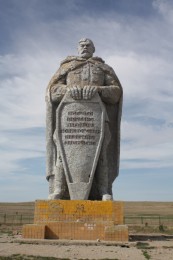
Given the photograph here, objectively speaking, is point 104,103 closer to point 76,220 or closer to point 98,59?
point 98,59

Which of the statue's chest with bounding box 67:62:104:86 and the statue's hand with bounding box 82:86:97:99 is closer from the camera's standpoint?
the statue's hand with bounding box 82:86:97:99

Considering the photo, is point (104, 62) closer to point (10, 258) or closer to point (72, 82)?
point (72, 82)

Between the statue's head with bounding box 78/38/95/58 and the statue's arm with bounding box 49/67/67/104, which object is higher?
the statue's head with bounding box 78/38/95/58

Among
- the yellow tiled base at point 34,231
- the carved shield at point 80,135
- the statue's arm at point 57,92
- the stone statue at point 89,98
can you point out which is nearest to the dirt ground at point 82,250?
the yellow tiled base at point 34,231

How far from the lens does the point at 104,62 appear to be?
13.1 meters

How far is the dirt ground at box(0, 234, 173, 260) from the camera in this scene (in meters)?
8.04

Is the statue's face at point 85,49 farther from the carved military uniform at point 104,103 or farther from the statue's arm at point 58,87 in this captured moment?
the statue's arm at point 58,87

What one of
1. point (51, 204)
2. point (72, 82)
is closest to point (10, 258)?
point (51, 204)

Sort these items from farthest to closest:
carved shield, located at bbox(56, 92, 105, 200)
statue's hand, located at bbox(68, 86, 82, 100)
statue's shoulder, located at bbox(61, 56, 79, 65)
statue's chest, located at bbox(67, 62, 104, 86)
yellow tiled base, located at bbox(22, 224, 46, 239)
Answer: statue's shoulder, located at bbox(61, 56, 79, 65) → statue's chest, located at bbox(67, 62, 104, 86) → statue's hand, located at bbox(68, 86, 82, 100) → carved shield, located at bbox(56, 92, 105, 200) → yellow tiled base, located at bbox(22, 224, 46, 239)

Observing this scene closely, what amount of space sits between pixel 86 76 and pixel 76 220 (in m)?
4.26

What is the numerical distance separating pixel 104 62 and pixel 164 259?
23.1 feet

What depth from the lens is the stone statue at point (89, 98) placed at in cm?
1206

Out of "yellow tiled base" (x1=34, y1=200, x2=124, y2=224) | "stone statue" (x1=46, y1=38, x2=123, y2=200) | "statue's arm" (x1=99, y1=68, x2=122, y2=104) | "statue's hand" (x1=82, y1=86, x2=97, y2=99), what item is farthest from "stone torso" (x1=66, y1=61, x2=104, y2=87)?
"yellow tiled base" (x1=34, y1=200, x2=124, y2=224)

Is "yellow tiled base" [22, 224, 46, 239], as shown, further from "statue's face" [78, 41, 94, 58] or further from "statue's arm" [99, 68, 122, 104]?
"statue's face" [78, 41, 94, 58]
